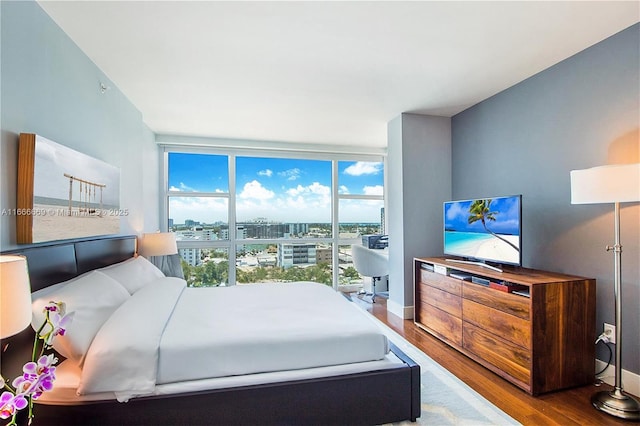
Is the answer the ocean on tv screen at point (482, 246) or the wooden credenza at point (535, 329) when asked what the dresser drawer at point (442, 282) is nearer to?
the wooden credenza at point (535, 329)

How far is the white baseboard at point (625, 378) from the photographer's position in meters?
2.00

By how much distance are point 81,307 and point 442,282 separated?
110 inches

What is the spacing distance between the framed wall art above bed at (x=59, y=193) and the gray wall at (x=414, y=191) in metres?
2.97

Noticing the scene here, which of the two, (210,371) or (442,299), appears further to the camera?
(442,299)

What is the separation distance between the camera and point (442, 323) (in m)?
2.92

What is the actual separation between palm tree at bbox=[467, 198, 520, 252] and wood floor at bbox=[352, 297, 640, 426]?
1.09 metres

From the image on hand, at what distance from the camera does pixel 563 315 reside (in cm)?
206

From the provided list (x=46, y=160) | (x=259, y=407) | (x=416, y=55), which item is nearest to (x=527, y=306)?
(x=259, y=407)

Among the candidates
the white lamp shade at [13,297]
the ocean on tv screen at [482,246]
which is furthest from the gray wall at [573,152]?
the white lamp shade at [13,297]

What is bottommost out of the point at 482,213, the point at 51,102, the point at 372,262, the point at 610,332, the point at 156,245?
the point at 610,332

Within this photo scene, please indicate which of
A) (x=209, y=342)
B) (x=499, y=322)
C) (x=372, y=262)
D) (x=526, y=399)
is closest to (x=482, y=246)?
(x=499, y=322)

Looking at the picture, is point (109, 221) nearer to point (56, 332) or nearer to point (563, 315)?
point (56, 332)

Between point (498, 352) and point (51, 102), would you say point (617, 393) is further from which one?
point (51, 102)

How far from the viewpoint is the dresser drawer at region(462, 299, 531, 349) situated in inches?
81.3
